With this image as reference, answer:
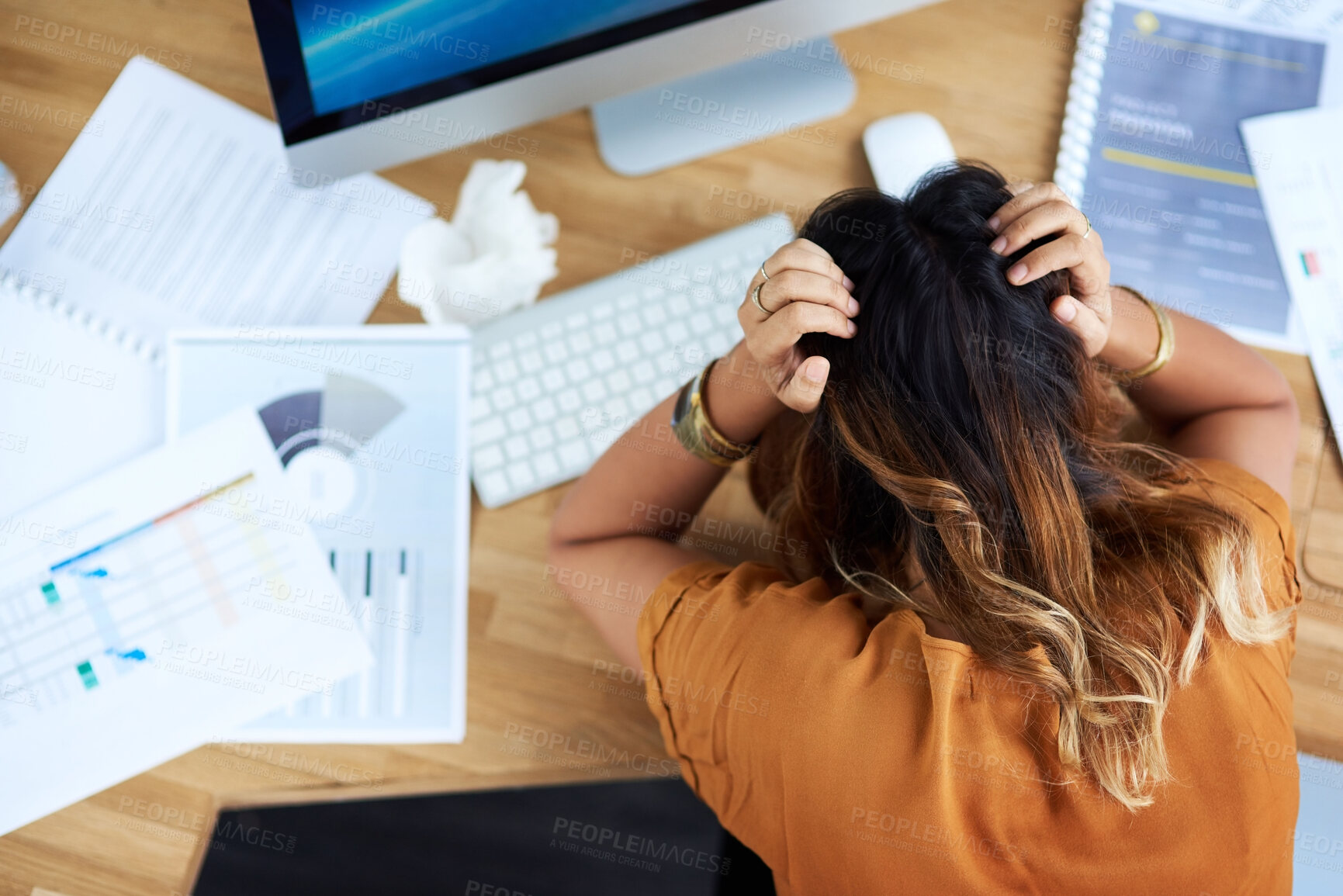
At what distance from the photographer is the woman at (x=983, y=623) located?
52 centimetres

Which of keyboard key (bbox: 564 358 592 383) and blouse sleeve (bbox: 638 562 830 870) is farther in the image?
keyboard key (bbox: 564 358 592 383)

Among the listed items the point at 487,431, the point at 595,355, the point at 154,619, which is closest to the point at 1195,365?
the point at 595,355

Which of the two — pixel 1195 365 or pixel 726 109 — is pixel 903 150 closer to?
pixel 726 109

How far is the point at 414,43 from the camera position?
0.62 metres

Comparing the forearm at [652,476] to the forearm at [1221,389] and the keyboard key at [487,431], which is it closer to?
the keyboard key at [487,431]

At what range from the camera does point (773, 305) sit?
591 millimetres

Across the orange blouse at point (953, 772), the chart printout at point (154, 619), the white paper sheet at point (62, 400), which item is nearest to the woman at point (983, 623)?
the orange blouse at point (953, 772)

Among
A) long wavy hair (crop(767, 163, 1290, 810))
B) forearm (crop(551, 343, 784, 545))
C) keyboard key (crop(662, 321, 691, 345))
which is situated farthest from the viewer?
keyboard key (crop(662, 321, 691, 345))

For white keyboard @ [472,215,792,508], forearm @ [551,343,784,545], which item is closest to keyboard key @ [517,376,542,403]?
white keyboard @ [472,215,792,508]

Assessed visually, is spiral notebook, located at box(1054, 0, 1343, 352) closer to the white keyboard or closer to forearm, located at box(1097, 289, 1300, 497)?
forearm, located at box(1097, 289, 1300, 497)

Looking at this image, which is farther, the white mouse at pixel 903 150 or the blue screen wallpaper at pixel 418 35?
the white mouse at pixel 903 150

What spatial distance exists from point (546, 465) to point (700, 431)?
6.6 inches

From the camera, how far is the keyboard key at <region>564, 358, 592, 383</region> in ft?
2.56

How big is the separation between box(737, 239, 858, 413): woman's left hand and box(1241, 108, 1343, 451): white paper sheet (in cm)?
58
